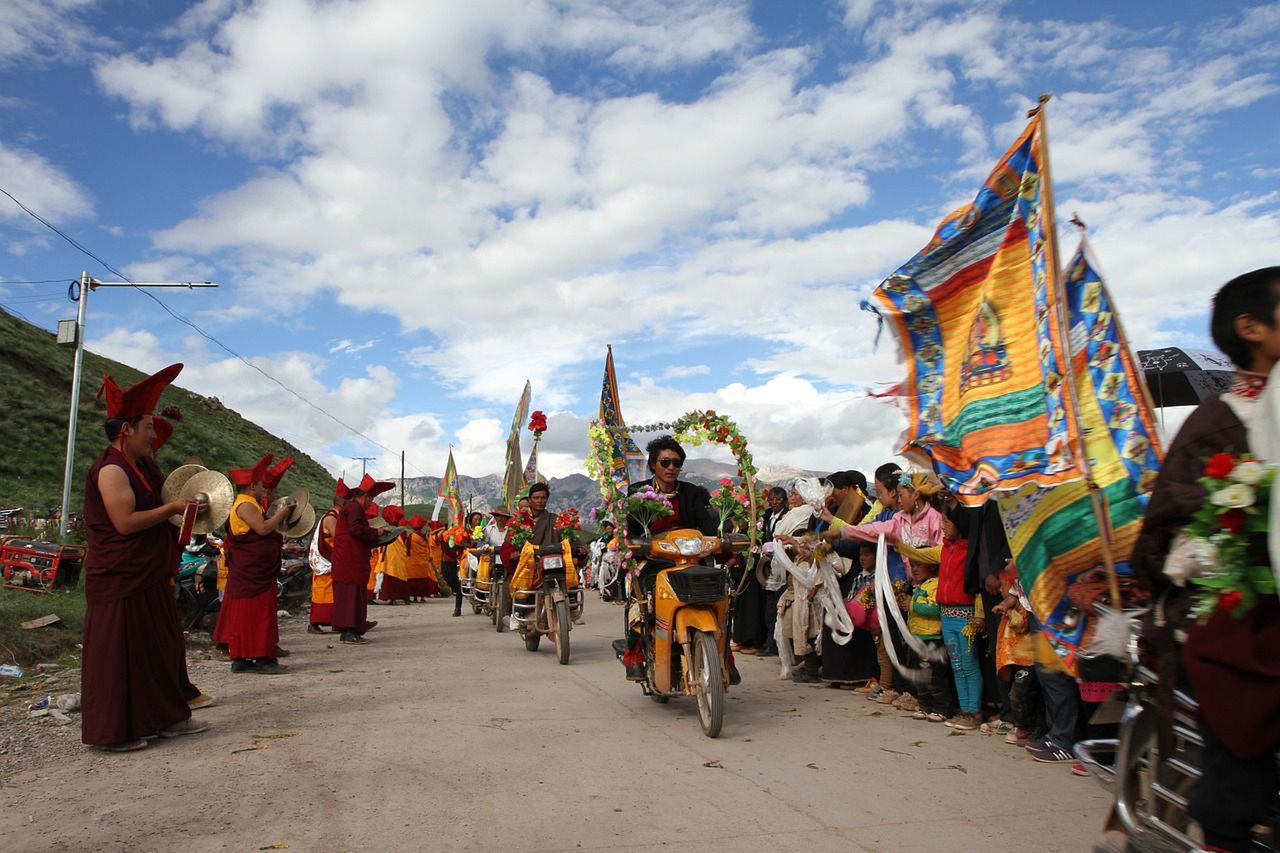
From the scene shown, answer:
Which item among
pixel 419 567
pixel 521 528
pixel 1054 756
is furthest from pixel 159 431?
pixel 419 567

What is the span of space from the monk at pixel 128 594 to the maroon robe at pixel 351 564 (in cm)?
611

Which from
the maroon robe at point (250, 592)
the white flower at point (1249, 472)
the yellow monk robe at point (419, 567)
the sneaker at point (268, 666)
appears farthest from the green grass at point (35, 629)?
the yellow monk robe at point (419, 567)

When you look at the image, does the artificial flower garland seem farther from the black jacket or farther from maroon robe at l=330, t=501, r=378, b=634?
maroon robe at l=330, t=501, r=378, b=634

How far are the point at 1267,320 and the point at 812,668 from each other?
6828 mm

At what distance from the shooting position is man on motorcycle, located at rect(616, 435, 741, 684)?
23.9ft

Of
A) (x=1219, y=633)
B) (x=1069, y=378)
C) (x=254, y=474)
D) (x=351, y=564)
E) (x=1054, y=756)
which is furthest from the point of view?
(x=351, y=564)

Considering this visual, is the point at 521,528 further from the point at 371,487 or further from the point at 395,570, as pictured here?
the point at 395,570

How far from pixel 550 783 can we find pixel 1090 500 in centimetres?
314

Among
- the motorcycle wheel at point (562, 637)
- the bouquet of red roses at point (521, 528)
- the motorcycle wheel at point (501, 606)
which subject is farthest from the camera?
the motorcycle wheel at point (501, 606)

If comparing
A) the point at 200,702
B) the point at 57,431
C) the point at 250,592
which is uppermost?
the point at 57,431

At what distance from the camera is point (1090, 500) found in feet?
12.3

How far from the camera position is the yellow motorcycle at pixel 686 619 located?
20.5 ft

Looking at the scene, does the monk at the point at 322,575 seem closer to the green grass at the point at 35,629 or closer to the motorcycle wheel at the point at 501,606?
the motorcycle wheel at the point at 501,606

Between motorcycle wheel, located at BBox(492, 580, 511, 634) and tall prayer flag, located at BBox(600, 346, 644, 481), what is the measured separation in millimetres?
3354
